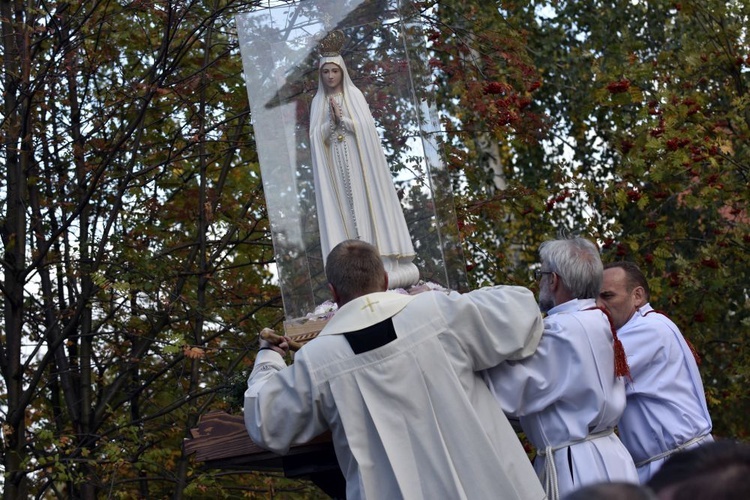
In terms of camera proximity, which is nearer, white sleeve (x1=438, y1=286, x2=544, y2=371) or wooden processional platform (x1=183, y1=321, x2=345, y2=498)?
white sleeve (x1=438, y1=286, x2=544, y2=371)

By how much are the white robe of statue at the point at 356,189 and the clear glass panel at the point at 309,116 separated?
0.18 meters

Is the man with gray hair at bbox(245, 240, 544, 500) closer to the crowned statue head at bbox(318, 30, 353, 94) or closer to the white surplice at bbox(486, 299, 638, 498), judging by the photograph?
the white surplice at bbox(486, 299, 638, 498)

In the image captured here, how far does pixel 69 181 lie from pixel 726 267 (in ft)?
22.0

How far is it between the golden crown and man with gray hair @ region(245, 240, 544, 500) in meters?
2.32

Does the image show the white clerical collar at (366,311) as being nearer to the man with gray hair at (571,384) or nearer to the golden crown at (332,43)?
the man with gray hair at (571,384)

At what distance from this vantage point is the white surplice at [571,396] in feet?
17.3

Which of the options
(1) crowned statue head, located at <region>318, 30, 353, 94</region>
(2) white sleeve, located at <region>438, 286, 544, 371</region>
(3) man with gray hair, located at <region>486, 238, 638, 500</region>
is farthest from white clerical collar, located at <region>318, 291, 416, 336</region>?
(1) crowned statue head, located at <region>318, 30, 353, 94</region>

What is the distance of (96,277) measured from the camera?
890cm

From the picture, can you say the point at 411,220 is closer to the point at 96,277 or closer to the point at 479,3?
the point at 96,277

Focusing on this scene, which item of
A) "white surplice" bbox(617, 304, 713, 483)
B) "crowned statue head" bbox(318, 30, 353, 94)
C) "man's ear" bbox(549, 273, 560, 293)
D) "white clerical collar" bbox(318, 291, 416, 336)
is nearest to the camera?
"white clerical collar" bbox(318, 291, 416, 336)

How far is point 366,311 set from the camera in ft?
17.0

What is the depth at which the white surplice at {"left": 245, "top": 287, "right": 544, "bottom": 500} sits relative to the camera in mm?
5082

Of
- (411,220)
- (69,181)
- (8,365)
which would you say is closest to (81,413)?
(8,365)

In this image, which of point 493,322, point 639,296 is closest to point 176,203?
point 639,296
